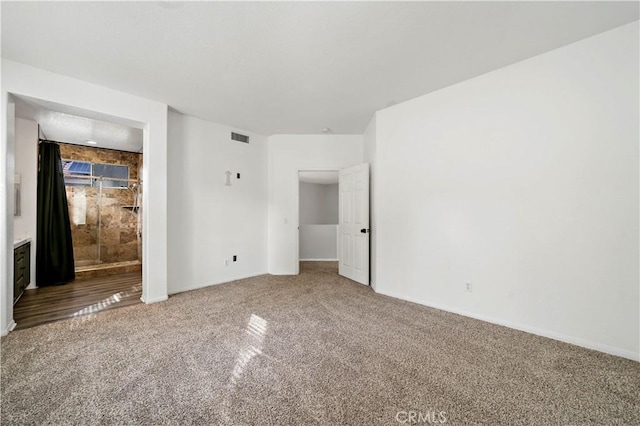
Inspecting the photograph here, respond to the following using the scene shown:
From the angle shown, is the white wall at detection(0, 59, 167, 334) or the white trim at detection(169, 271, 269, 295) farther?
the white trim at detection(169, 271, 269, 295)

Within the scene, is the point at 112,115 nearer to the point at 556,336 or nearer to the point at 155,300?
the point at 155,300

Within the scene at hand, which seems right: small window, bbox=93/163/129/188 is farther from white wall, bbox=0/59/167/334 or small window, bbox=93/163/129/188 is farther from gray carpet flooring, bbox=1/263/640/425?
gray carpet flooring, bbox=1/263/640/425

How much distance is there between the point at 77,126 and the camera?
401 cm

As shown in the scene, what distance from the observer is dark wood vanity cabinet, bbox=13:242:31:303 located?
10.8ft

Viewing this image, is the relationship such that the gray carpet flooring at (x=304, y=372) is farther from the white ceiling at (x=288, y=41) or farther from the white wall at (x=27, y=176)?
the white ceiling at (x=288, y=41)

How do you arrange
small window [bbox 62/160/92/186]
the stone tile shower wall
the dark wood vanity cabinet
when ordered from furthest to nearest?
the stone tile shower wall
small window [bbox 62/160/92/186]
the dark wood vanity cabinet

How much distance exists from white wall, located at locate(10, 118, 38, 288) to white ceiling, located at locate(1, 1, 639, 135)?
88.7 inches

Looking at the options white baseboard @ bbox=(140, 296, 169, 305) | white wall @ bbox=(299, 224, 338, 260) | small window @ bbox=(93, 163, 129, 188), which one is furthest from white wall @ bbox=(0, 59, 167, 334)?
white wall @ bbox=(299, 224, 338, 260)

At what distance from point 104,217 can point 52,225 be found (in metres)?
1.17

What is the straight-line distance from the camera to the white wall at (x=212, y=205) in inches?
154

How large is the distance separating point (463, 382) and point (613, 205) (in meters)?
2.08

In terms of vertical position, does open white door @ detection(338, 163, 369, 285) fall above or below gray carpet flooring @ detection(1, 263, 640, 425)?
above

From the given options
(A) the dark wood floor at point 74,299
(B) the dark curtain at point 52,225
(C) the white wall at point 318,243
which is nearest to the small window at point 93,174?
(B) the dark curtain at point 52,225

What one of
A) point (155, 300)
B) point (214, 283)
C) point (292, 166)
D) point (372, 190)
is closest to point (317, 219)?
point (292, 166)
